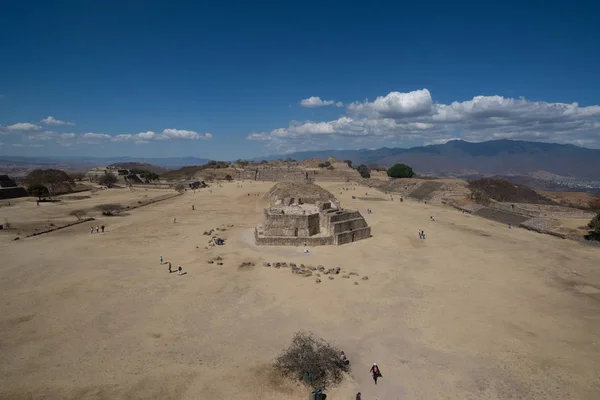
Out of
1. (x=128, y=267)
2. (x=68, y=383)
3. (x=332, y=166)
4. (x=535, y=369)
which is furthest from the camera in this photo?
(x=332, y=166)

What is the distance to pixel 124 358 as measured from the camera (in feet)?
31.5

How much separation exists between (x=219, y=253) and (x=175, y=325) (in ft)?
29.0

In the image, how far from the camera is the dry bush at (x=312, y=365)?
8758 millimetres

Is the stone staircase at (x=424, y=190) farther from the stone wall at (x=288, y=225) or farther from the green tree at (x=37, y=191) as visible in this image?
the green tree at (x=37, y=191)

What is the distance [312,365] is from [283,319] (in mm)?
3480

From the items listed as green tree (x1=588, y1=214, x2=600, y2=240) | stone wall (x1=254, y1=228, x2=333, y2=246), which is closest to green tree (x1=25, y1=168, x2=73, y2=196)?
stone wall (x1=254, y1=228, x2=333, y2=246)

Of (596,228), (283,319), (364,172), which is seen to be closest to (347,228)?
(283,319)

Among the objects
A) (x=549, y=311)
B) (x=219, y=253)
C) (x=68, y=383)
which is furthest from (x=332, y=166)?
(x=68, y=383)

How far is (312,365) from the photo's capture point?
8.89m

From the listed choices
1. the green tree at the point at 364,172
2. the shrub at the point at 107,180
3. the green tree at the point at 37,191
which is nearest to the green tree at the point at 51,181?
the green tree at the point at 37,191

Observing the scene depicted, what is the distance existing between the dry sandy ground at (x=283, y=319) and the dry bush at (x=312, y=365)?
410 millimetres

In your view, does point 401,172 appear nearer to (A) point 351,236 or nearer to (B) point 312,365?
(A) point 351,236

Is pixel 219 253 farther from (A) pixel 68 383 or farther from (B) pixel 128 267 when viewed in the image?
(A) pixel 68 383

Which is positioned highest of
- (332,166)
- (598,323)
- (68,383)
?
(332,166)
